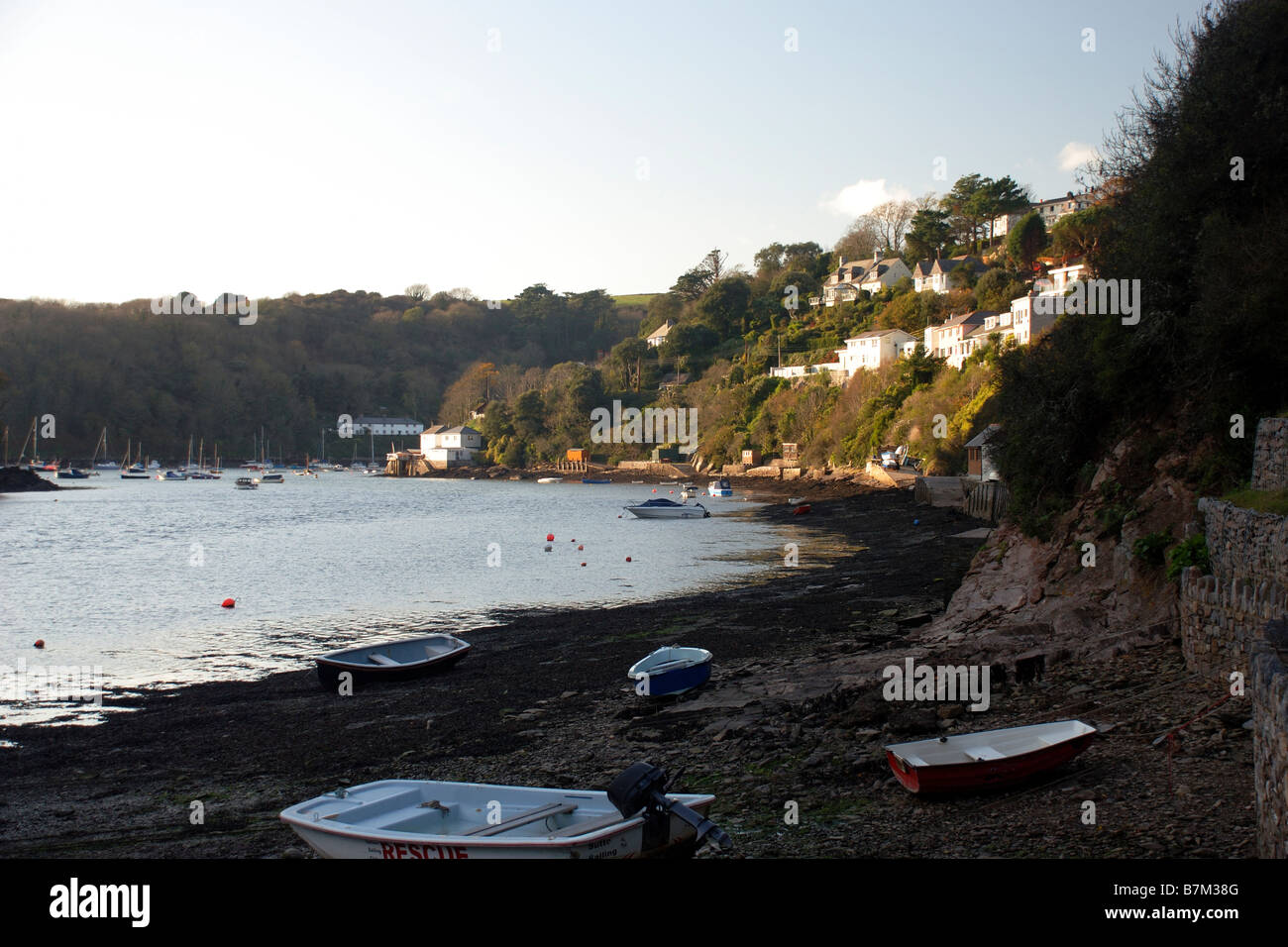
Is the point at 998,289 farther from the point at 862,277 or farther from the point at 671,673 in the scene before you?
the point at 671,673

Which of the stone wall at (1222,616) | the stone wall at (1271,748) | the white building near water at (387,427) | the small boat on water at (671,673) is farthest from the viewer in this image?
the white building near water at (387,427)

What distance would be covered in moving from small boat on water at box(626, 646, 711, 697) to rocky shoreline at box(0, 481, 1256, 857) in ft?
0.94

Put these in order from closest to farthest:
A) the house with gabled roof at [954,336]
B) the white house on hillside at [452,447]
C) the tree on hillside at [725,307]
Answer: the house with gabled roof at [954,336] < the tree on hillside at [725,307] < the white house on hillside at [452,447]

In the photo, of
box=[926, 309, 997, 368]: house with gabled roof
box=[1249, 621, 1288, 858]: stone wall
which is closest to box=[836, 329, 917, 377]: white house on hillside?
box=[926, 309, 997, 368]: house with gabled roof

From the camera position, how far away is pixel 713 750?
11312 mm

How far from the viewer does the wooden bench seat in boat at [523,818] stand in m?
7.46

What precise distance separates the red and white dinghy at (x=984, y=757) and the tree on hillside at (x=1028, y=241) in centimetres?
8352

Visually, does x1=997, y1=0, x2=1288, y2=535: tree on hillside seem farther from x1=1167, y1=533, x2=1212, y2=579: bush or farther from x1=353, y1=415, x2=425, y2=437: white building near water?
x1=353, y1=415, x2=425, y2=437: white building near water

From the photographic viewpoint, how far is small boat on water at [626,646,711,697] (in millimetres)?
14086

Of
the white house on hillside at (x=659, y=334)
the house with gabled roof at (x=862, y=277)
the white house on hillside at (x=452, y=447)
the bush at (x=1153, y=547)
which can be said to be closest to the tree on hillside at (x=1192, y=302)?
the bush at (x=1153, y=547)

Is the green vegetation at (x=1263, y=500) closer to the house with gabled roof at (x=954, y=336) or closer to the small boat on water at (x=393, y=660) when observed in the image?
the small boat on water at (x=393, y=660)

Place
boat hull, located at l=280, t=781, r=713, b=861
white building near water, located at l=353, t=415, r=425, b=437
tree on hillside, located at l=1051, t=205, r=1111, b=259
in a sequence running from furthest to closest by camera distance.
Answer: white building near water, located at l=353, t=415, r=425, b=437 < tree on hillside, located at l=1051, t=205, r=1111, b=259 < boat hull, located at l=280, t=781, r=713, b=861
